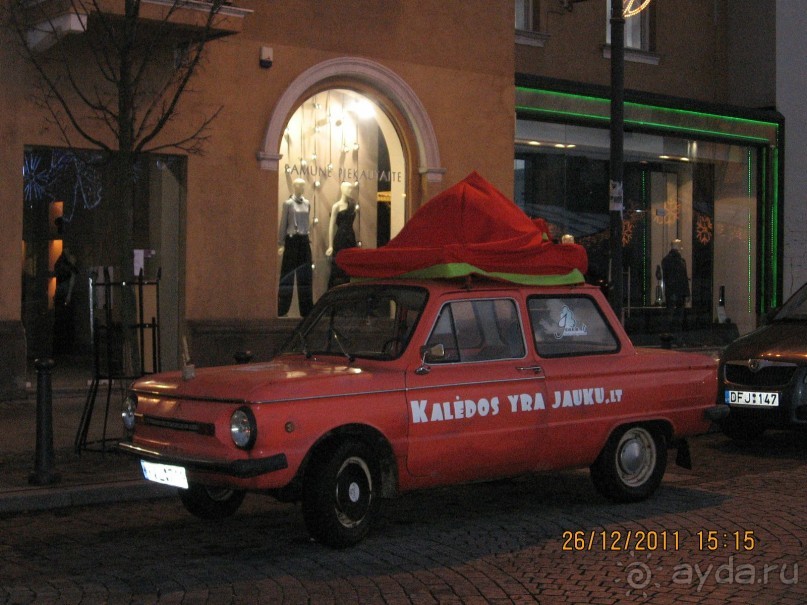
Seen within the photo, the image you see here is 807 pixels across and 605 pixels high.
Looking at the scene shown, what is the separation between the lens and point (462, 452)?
306 inches

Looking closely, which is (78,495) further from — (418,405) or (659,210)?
(659,210)

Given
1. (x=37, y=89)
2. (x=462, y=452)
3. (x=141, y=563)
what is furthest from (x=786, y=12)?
(x=141, y=563)

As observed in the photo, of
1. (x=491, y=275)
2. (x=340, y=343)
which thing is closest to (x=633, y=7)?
(x=491, y=275)

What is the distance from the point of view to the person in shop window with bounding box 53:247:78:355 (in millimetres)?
14953

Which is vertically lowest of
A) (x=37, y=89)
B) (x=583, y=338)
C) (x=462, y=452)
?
(x=462, y=452)

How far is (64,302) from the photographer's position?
1515 centimetres

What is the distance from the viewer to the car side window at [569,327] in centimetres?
847

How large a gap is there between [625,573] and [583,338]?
2334 millimetres

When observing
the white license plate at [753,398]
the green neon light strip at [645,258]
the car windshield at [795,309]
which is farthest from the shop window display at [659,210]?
the white license plate at [753,398]

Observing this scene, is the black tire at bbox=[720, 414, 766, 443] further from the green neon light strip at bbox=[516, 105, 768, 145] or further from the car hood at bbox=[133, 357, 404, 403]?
the green neon light strip at bbox=[516, 105, 768, 145]

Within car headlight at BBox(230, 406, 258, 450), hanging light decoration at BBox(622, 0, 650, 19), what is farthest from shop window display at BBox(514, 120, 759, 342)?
car headlight at BBox(230, 406, 258, 450)

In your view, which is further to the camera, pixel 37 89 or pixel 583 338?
pixel 37 89

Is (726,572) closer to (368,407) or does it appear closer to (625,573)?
(625,573)

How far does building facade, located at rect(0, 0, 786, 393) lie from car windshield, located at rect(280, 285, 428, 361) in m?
2.81
